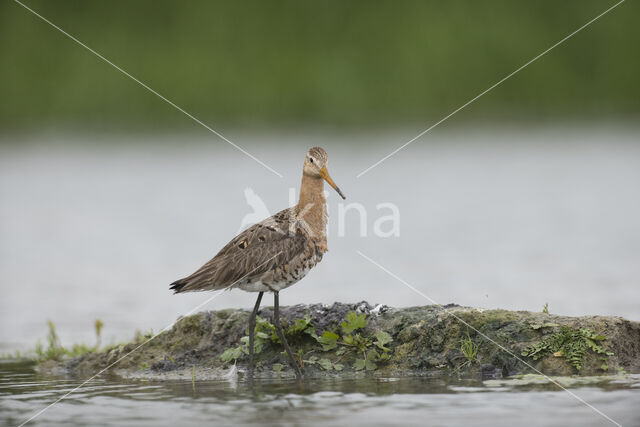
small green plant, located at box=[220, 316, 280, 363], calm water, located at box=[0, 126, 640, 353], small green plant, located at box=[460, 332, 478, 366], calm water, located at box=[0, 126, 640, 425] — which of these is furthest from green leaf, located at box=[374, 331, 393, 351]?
calm water, located at box=[0, 126, 640, 353]

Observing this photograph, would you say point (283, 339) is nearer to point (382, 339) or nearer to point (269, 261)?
point (269, 261)

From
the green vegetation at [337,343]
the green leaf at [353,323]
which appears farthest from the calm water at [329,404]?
the green leaf at [353,323]

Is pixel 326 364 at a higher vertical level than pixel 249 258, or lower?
lower

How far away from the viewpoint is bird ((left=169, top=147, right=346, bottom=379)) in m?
9.50

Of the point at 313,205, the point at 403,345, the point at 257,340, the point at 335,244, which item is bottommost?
the point at 403,345

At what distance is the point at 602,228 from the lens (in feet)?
61.7

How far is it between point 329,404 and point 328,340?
147 centimetres

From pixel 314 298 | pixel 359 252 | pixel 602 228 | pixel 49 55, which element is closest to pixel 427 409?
pixel 314 298

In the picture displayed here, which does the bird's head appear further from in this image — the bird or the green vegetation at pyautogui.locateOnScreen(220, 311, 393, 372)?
the green vegetation at pyautogui.locateOnScreen(220, 311, 393, 372)

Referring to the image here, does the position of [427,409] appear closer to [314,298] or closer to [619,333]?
[619,333]

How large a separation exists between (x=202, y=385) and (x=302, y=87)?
71.8 feet

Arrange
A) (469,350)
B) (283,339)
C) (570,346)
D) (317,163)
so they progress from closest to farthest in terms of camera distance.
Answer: (570,346), (469,350), (283,339), (317,163)

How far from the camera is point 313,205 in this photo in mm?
10234

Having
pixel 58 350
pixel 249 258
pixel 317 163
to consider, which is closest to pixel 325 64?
pixel 58 350
